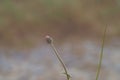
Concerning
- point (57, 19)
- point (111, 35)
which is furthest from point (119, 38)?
point (57, 19)

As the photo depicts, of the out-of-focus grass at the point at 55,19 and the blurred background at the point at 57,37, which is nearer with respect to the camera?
the blurred background at the point at 57,37

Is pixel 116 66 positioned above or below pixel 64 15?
below

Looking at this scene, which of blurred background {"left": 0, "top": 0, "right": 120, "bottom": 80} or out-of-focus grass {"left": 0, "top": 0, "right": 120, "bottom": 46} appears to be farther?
out-of-focus grass {"left": 0, "top": 0, "right": 120, "bottom": 46}

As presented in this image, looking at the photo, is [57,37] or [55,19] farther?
[55,19]

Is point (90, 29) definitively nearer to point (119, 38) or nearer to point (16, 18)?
point (119, 38)

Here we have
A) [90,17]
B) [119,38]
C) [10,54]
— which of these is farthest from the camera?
[90,17]
